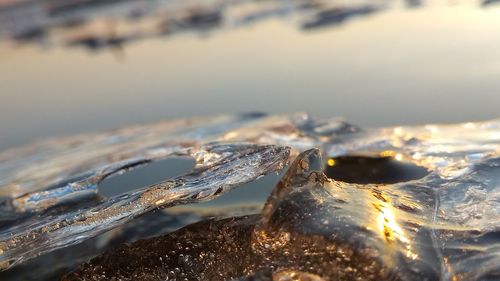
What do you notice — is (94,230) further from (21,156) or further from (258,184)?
(21,156)

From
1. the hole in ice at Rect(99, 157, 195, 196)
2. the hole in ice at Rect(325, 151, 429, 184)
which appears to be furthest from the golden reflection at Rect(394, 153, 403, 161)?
the hole in ice at Rect(99, 157, 195, 196)

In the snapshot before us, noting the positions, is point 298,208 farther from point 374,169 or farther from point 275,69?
point 275,69

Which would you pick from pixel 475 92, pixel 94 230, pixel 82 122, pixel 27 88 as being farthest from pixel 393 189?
pixel 27 88

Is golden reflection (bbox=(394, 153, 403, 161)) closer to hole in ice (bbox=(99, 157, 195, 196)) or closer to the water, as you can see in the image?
the water

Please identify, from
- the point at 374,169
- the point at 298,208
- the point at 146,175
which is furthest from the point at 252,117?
the point at 298,208

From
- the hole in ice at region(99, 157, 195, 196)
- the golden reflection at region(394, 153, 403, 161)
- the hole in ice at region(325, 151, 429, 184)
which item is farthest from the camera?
the hole in ice at region(99, 157, 195, 196)

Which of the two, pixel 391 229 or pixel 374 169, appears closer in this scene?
pixel 391 229

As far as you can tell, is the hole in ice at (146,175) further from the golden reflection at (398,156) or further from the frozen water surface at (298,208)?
the golden reflection at (398,156)
